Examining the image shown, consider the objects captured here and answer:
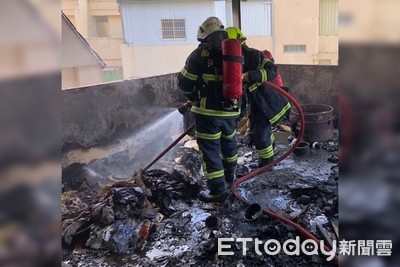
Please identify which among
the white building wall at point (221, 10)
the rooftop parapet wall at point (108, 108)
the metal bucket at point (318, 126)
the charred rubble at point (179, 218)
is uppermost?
the white building wall at point (221, 10)

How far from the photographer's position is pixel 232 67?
2.65 m

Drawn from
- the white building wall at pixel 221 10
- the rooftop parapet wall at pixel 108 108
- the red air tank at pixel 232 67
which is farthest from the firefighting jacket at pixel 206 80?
the white building wall at pixel 221 10

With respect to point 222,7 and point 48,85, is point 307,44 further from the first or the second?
point 48,85

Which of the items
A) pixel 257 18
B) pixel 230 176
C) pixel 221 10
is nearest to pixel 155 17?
pixel 221 10

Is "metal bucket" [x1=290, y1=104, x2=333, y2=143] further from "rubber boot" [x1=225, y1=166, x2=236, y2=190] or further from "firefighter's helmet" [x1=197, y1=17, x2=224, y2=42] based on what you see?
"firefighter's helmet" [x1=197, y1=17, x2=224, y2=42]

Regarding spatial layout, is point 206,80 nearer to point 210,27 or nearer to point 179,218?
point 210,27

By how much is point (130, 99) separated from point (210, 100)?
75.8 inches

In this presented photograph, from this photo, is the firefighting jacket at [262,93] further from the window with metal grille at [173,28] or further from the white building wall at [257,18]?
the window with metal grille at [173,28]

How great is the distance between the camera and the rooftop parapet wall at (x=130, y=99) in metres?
3.66

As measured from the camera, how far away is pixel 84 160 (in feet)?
12.5

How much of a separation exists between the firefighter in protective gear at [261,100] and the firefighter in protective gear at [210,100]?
0.71ft

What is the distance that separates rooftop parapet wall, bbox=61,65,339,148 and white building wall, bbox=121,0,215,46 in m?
7.55

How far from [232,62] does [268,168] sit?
162cm

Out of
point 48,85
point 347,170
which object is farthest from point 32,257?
point 347,170
